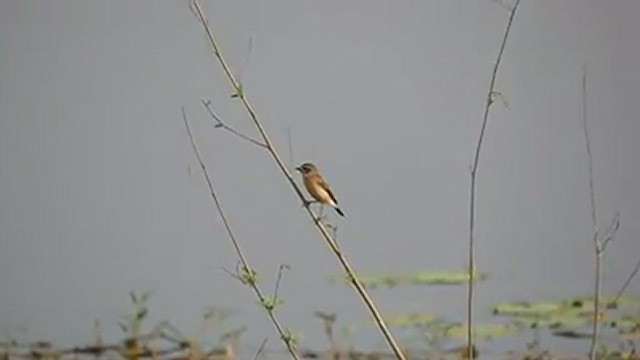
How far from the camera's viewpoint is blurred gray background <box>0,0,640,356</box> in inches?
109

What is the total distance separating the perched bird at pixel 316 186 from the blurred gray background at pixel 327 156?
123 millimetres

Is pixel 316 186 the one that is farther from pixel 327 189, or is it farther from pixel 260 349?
pixel 260 349

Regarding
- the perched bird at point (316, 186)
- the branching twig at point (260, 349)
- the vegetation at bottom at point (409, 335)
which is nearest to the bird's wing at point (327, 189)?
the perched bird at point (316, 186)

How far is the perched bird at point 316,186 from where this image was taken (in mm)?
2570

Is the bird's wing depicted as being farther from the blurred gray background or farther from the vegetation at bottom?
the vegetation at bottom

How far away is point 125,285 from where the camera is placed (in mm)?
2785

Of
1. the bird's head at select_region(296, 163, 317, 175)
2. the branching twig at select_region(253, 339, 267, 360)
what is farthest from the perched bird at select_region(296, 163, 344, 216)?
the branching twig at select_region(253, 339, 267, 360)

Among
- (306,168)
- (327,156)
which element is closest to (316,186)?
(306,168)

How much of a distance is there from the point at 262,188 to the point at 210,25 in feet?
1.35

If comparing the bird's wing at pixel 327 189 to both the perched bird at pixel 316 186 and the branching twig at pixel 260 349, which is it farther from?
the branching twig at pixel 260 349

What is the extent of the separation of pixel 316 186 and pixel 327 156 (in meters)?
0.20

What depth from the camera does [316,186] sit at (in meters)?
2.58

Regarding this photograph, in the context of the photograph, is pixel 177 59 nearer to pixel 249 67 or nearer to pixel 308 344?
pixel 249 67

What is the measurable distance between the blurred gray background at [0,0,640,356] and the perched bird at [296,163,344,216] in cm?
12
